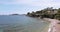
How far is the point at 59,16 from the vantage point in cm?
7506
